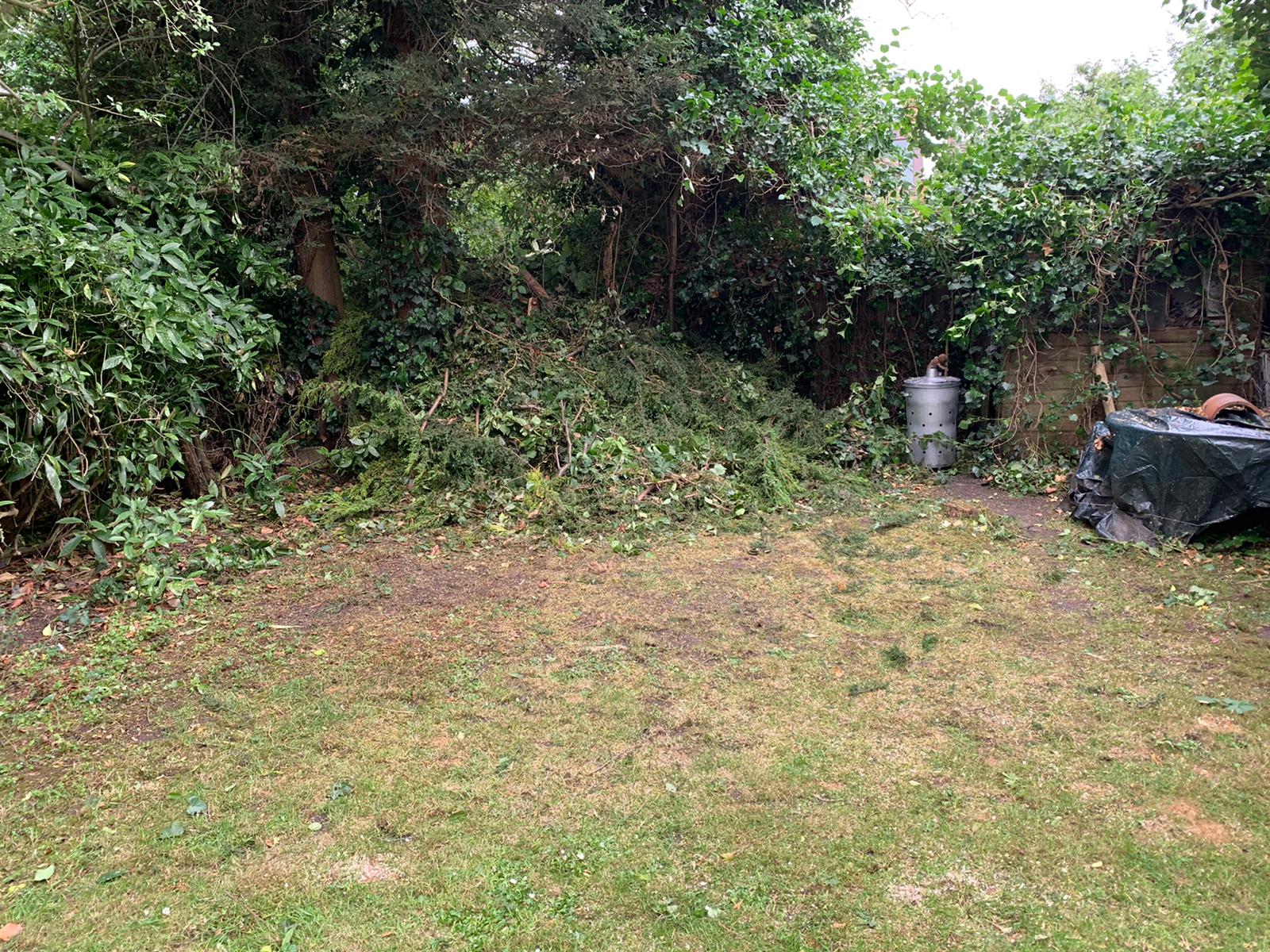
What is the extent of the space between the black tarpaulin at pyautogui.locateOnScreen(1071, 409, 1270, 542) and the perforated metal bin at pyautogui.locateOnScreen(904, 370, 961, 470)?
1.94 m

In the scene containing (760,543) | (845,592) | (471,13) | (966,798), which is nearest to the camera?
(966,798)

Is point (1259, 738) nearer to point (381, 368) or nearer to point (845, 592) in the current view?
point (845, 592)

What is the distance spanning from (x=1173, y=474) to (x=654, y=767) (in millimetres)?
4241

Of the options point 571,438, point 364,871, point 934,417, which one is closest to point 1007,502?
point 934,417

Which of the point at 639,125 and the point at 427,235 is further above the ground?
the point at 639,125

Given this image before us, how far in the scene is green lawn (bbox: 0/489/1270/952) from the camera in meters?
2.31

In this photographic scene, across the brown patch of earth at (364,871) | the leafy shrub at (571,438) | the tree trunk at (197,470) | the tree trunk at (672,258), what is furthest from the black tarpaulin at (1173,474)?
the tree trunk at (197,470)

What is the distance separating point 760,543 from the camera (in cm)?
582

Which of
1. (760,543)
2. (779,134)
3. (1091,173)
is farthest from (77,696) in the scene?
(1091,173)

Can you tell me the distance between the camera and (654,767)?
3.07 metres

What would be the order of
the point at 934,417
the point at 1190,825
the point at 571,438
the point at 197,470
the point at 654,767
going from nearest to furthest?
the point at 1190,825 → the point at 654,767 → the point at 197,470 → the point at 571,438 → the point at 934,417

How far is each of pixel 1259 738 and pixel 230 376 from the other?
21.5 feet

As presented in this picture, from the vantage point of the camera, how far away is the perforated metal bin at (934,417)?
7.86m

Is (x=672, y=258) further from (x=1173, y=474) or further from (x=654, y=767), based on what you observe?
(x=654, y=767)
